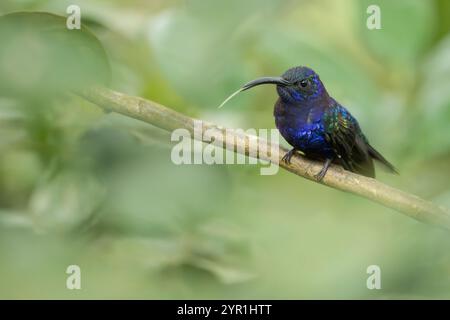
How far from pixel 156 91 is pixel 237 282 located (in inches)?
48.7

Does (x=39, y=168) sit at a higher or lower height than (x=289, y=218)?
higher

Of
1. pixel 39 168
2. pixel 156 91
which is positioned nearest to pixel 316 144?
pixel 156 91

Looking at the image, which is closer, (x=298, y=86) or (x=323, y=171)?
(x=323, y=171)

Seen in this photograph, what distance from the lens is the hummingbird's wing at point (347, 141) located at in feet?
8.39

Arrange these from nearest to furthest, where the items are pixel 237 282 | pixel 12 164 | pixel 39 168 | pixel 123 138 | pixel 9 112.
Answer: pixel 123 138
pixel 237 282
pixel 9 112
pixel 39 168
pixel 12 164

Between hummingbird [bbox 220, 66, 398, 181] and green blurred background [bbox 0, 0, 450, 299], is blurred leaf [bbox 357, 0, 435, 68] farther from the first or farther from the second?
hummingbird [bbox 220, 66, 398, 181]

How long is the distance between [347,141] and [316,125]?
155 mm

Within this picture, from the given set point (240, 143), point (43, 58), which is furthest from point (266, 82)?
point (43, 58)

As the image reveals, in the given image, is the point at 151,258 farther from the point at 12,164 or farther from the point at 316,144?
the point at 316,144

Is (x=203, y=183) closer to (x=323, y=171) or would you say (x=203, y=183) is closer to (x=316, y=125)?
(x=323, y=171)

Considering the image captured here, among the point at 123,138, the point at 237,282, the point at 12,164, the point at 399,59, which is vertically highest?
the point at 399,59

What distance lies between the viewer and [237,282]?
1.16 metres

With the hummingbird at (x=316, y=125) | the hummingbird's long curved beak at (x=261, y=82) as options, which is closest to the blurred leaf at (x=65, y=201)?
the hummingbird's long curved beak at (x=261, y=82)

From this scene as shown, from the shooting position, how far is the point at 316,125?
273 cm
